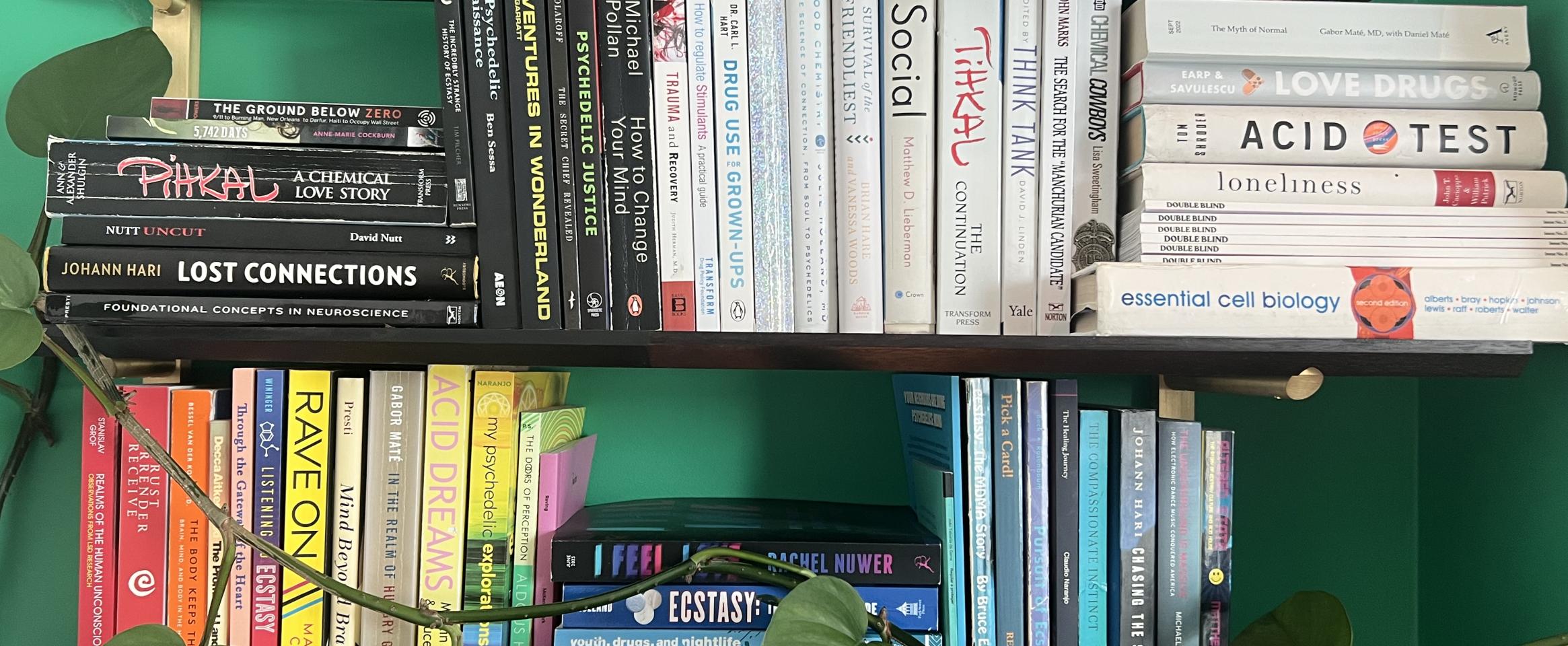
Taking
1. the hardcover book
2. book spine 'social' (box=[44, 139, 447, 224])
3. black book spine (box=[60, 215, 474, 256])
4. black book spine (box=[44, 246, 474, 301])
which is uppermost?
book spine 'social' (box=[44, 139, 447, 224])

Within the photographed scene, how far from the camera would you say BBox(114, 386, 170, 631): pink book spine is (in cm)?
71

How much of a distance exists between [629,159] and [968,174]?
26 cm

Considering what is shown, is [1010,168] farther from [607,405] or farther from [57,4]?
[57,4]

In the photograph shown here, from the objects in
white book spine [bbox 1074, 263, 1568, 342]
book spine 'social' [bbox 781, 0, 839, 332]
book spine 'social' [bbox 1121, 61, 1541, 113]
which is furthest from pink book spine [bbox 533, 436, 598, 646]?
book spine 'social' [bbox 1121, 61, 1541, 113]

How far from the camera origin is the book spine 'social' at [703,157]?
66 centimetres

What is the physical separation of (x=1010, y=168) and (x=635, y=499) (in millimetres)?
507

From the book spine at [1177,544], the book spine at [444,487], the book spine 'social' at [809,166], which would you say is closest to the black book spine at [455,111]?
the book spine at [444,487]

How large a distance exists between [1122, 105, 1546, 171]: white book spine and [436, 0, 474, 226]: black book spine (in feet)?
1.71

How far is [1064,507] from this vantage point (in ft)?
2.32

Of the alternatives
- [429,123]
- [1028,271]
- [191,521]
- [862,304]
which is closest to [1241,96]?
[1028,271]

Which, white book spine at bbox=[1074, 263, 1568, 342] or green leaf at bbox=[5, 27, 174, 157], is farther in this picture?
green leaf at bbox=[5, 27, 174, 157]

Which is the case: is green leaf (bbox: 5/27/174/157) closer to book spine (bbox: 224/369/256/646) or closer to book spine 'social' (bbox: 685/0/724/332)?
book spine (bbox: 224/369/256/646)

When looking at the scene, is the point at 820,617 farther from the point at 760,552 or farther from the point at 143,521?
the point at 143,521

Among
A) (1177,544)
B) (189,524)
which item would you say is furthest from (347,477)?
(1177,544)
